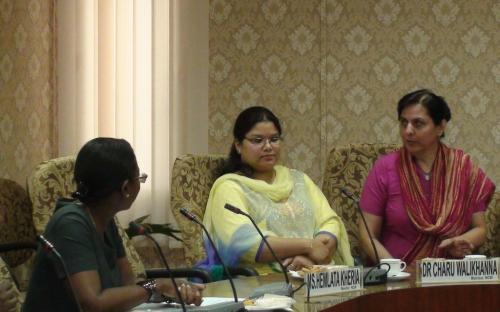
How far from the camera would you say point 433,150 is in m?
Answer: 4.26

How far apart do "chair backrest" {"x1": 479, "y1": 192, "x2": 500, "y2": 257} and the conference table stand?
1.37m

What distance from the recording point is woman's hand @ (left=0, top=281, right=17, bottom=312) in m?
2.80

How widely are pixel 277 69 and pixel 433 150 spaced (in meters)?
1.28

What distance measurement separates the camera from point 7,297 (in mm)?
2818

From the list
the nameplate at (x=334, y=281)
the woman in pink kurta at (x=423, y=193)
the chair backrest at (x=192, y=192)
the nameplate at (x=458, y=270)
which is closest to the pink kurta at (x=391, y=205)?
the woman in pink kurta at (x=423, y=193)

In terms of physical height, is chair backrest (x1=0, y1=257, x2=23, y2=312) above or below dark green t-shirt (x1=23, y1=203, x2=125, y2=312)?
below

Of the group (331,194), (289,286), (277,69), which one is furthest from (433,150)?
(289,286)

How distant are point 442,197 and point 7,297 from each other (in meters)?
2.12

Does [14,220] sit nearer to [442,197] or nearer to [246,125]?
[246,125]

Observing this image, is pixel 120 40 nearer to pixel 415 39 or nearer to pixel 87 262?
pixel 415 39

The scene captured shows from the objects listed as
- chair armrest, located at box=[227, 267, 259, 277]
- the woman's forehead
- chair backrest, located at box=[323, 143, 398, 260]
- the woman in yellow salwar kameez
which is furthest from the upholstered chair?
chair backrest, located at box=[323, 143, 398, 260]

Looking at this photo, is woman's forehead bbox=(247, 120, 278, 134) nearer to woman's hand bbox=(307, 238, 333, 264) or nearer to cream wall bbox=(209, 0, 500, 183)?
woman's hand bbox=(307, 238, 333, 264)

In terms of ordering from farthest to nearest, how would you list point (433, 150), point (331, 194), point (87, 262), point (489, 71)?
point (489, 71)
point (331, 194)
point (433, 150)
point (87, 262)

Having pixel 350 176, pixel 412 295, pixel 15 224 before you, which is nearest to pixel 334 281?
pixel 412 295
